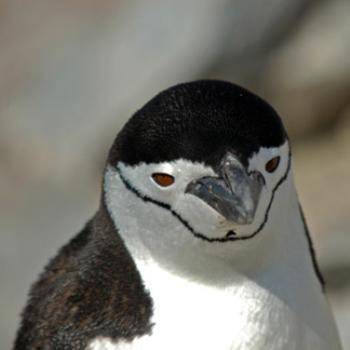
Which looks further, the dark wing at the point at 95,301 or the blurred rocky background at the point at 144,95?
the blurred rocky background at the point at 144,95

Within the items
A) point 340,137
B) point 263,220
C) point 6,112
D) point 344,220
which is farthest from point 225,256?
A: point 6,112

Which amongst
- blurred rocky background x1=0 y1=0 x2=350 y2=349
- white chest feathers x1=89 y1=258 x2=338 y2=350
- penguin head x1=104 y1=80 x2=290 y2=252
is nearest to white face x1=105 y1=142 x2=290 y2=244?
penguin head x1=104 y1=80 x2=290 y2=252

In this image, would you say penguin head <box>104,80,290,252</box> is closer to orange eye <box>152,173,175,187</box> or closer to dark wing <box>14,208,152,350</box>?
orange eye <box>152,173,175,187</box>

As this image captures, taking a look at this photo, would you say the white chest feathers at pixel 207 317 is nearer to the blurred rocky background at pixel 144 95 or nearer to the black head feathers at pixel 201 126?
the black head feathers at pixel 201 126

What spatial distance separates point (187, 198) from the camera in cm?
324

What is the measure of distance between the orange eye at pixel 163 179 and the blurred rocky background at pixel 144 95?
12.4 feet

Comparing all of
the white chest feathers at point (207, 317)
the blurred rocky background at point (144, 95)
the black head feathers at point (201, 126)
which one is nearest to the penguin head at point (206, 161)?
the black head feathers at point (201, 126)

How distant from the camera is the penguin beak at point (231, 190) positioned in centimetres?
315

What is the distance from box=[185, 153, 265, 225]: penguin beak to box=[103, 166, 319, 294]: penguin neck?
4.6 inches

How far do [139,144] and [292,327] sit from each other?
638 mm

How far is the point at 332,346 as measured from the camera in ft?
11.9

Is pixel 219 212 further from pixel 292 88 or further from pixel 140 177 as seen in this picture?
pixel 292 88

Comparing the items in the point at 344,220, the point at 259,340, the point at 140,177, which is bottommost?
the point at 259,340

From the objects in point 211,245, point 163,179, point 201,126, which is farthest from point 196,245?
point 201,126
